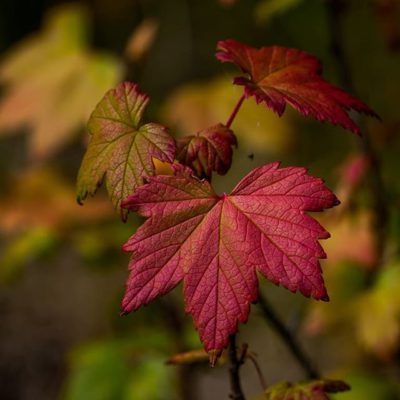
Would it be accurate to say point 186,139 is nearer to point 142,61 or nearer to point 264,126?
point 142,61

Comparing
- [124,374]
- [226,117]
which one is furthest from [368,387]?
[226,117]

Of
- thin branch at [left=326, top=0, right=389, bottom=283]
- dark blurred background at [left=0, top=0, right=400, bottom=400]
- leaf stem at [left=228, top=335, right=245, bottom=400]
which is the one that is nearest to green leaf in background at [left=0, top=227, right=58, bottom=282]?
dark blurred background at [left=0, top=0, right=400, bottom=400]

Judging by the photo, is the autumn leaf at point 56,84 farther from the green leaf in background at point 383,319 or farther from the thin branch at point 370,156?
the green leaf in background at point 383,319

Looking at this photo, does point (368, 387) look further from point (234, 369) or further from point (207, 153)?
point (207, 153)

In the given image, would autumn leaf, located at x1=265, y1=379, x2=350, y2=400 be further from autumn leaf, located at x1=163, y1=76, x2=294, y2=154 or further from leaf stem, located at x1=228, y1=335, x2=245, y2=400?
autumn leaf, located at x1=163, y1=76, x2=294, y2=154

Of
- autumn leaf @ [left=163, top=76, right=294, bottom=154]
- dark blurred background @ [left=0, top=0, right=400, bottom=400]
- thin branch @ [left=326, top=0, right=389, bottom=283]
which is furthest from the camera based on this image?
autumn leaf @ [left=163, top=76, right=294, bottom=154]

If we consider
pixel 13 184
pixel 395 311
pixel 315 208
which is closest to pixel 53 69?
pixel 13 184

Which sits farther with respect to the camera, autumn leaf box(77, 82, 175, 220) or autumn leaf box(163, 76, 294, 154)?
autumn leaf box(163, 76, 294, 154)

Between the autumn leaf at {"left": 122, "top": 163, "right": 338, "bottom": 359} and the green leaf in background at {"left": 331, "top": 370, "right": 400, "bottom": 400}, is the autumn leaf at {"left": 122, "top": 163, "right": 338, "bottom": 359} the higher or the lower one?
the higher one
